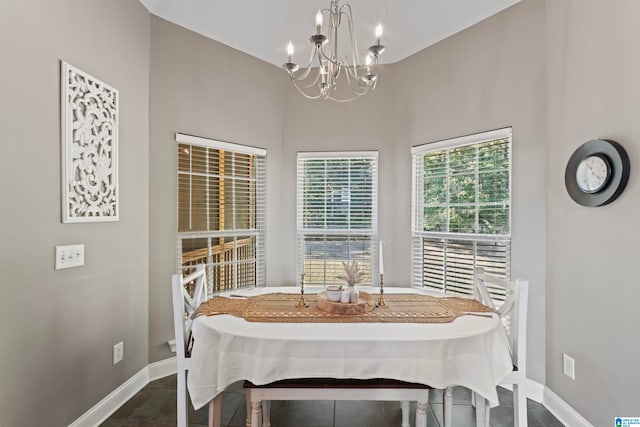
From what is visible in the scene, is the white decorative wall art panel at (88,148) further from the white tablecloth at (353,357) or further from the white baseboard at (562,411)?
the white baseboard at (562,411)

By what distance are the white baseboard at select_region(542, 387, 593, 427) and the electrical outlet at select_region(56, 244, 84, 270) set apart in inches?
128

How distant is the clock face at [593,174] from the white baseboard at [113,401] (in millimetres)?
3362

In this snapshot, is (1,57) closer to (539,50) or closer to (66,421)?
(66,421)

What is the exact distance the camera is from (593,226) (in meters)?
1.95

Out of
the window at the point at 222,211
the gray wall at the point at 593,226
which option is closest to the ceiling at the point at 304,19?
the gray wall at the point at 593,226

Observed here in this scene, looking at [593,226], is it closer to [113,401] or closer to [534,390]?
[534,390]

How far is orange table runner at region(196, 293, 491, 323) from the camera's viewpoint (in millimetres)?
1807

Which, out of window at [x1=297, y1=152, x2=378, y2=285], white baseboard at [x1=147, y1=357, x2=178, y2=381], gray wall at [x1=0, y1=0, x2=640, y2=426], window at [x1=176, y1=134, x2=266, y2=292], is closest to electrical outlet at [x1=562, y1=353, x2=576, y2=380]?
gray wall at [x1=0, y1=0, x2=640, y2=426]

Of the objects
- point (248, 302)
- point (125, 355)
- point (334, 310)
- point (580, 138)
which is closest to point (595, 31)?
point (580, 138)

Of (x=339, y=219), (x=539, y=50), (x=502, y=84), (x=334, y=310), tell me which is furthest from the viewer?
(x=339, y=219)

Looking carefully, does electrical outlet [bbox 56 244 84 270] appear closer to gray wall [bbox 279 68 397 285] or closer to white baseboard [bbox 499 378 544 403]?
gray wall [bbox 279 68 397 285]

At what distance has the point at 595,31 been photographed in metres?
1.94

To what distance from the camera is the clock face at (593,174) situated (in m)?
1.81

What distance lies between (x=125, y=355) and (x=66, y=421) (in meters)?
0.52
